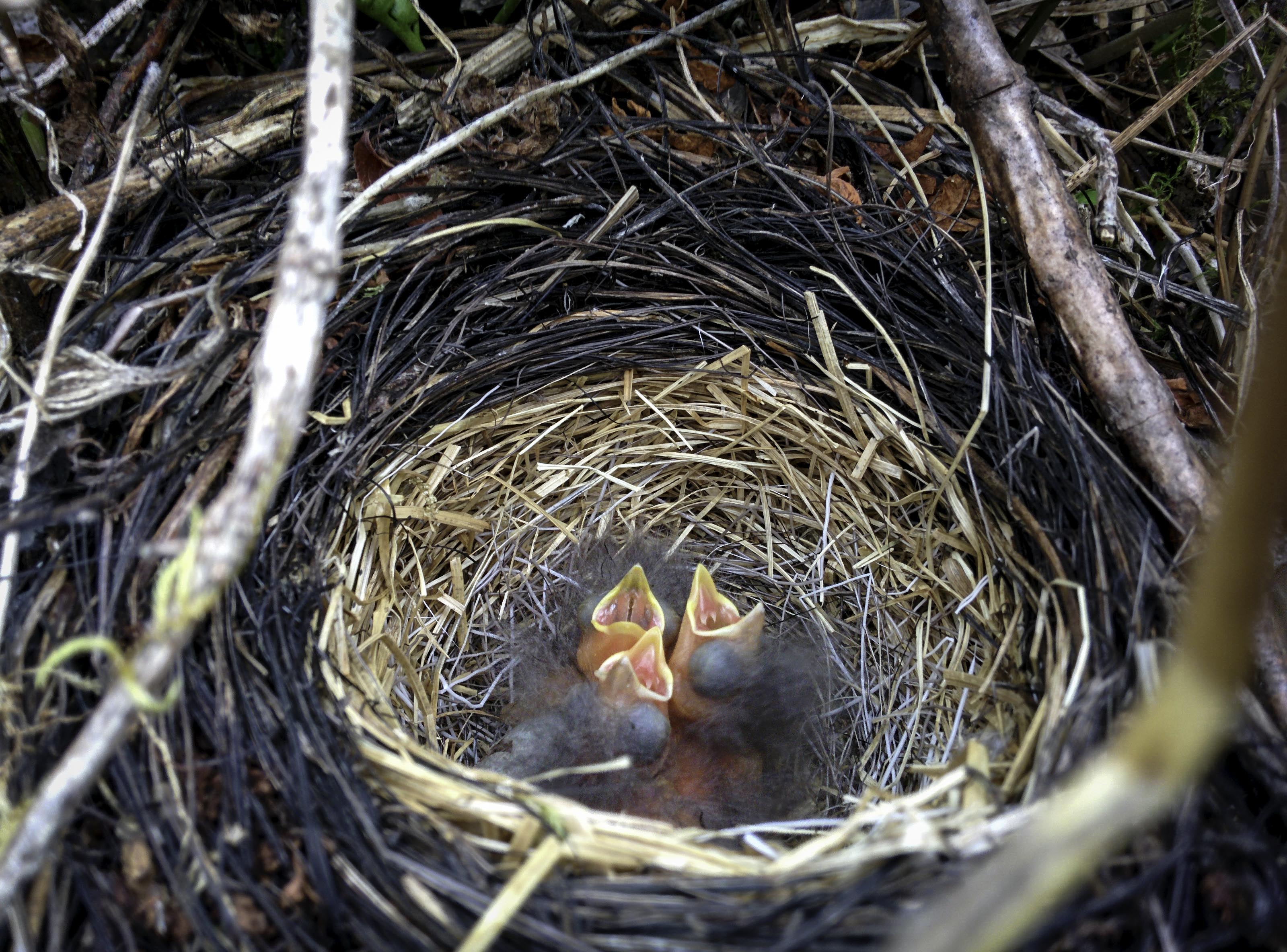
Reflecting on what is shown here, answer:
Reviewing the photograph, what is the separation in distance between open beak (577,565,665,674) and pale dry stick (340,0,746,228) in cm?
75

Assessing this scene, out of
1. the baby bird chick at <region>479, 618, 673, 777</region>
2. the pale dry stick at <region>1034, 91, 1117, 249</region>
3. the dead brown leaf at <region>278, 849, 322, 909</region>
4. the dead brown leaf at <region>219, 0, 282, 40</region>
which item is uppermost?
the dead brown leaf at <region>219, 0, 282, 40</region>

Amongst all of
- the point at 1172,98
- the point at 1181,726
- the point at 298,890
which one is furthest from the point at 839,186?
the point at 298,890

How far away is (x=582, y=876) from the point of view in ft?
3.19

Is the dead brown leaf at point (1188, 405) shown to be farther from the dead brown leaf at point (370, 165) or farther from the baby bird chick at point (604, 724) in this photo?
the dead brown leaf at point (370, 165)

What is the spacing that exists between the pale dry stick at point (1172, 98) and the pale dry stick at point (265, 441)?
1.12 metres

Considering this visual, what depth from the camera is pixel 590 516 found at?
1.79 meters

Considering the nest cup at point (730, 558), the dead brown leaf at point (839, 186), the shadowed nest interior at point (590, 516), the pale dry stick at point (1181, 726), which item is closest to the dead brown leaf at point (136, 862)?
the shadowed nest interior at point (590, 516)

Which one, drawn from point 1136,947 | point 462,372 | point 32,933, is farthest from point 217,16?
point 1136,947

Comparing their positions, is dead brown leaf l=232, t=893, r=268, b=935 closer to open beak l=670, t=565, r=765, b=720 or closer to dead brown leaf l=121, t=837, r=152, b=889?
dead brown leaf l=121, t=837, r=152, b=889

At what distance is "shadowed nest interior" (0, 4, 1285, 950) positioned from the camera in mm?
898

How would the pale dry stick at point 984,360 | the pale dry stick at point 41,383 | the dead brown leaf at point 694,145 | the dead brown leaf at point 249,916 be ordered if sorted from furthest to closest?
the dead brown leaf at point 694,145 < the pale dry stick at point 984,360 < the pale dry stick at point 41,383 < the dead brown leaf at point 249,916

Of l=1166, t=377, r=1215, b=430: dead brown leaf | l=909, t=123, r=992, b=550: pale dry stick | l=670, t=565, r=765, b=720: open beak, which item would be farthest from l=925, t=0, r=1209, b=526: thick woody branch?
l=670, t=565, r=765, b=720: open beak

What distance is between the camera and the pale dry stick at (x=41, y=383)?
1.00 metres

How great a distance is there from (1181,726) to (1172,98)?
130cm
